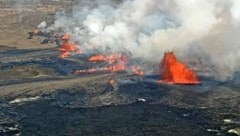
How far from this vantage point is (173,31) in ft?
253

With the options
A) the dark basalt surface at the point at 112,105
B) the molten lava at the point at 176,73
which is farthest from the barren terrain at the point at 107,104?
A: the molten lava at the point at 176,73

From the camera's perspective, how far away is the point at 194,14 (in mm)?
73438

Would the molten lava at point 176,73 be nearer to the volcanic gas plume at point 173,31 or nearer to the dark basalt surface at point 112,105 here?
the dark basalt surface at point 112,105

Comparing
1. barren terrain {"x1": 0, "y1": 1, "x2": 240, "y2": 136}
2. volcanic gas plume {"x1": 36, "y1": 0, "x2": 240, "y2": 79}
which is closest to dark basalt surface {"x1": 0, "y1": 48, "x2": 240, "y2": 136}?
barren terrain {"x1": 0, "y1": 1, "x2": 240, "y2": 136}

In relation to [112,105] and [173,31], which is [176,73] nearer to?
[112,105]

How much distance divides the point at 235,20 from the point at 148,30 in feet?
55.3

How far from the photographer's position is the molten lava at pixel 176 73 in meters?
60.5

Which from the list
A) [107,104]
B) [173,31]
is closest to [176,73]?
[107,104]

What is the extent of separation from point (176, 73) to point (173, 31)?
16.8 metres

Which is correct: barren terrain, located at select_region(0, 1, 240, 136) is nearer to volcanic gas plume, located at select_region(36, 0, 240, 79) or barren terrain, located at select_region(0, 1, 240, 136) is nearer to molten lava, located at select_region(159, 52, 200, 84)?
molten lava, located at select_region(159, 52, 200, 84)

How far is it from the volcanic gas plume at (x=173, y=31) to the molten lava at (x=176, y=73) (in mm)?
3735

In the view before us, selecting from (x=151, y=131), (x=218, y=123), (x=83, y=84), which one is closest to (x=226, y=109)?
(x=218, y=123)

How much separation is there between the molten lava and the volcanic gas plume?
373 centimetres

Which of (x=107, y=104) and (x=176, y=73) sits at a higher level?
(x=176, y=73)
